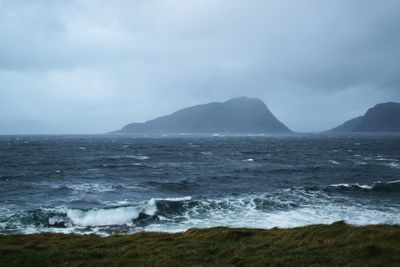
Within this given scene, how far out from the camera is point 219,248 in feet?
52.8

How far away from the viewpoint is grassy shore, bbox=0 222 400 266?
46.0 feet

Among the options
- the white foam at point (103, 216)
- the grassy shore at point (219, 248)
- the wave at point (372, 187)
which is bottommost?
the wave at point (372, 187)

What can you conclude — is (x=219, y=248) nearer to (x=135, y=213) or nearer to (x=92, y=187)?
(x=135, y=213)

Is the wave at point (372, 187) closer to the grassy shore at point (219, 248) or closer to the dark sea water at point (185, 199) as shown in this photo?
the dark sea water at point (185, 199)

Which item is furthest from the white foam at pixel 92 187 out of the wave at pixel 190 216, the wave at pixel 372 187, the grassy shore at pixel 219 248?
the wave at pixel 372 187

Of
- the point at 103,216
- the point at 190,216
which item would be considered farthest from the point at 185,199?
the point at 103,216

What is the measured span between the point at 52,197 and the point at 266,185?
A: 96.0ft

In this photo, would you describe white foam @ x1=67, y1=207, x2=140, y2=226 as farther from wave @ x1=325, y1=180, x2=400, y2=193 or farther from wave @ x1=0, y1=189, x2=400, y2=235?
wave @ x1=325, y1=180, x2=400, y2=193

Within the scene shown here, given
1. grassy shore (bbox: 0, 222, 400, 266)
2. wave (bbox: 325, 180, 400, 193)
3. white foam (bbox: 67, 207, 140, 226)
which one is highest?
grassy shore (bbox: 0, 222, 400, 266)

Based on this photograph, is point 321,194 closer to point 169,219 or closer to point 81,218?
point 169,219

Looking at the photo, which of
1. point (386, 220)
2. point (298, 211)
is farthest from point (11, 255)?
point (386, 220)

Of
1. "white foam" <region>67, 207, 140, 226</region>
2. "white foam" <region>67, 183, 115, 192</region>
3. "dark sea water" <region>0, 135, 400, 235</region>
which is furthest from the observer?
"white foam" <region>67, 183, 115, 192</region>

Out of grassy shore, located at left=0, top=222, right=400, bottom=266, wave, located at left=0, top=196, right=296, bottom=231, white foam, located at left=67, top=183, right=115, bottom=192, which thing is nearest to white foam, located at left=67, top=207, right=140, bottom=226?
wave, located at left=0, top=196, right=296, bottom=231

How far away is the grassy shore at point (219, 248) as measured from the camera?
14031mm
